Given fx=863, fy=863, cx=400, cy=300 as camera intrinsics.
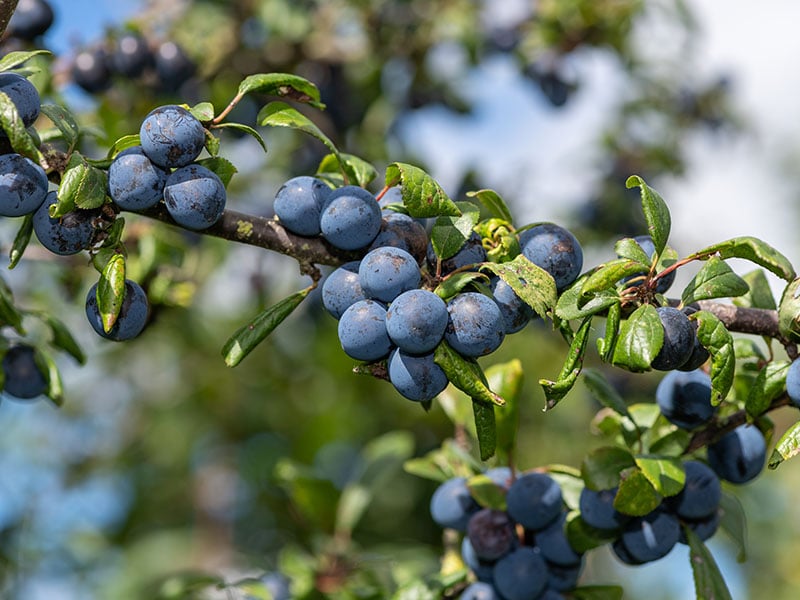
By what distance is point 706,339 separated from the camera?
1132mm

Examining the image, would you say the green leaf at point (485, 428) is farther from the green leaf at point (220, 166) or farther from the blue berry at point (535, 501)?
the green leaf at point (220, 166)

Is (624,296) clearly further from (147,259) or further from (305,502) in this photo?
(305,502)

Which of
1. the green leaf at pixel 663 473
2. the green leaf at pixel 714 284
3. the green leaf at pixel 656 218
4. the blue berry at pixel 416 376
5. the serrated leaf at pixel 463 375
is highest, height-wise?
the green leaf at pixel 656 218

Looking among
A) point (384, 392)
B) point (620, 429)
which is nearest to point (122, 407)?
point (384, 392)

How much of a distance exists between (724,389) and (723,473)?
0.48 m

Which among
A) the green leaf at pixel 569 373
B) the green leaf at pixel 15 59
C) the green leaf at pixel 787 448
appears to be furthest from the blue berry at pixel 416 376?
the green leaf at pixel 15 59

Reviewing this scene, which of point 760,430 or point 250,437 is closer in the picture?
point 760,430

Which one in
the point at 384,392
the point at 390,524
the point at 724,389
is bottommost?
the point at 390,524

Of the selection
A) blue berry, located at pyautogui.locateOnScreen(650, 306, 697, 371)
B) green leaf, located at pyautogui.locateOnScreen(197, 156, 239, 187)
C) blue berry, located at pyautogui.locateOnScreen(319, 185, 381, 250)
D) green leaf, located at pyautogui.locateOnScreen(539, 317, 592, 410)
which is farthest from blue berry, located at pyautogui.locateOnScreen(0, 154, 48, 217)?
blue berry, located at pyautogui.locateOnScreen(650, 306, 697, 371)

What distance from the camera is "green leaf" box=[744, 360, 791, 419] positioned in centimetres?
128

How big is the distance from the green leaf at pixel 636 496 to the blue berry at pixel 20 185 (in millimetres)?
968

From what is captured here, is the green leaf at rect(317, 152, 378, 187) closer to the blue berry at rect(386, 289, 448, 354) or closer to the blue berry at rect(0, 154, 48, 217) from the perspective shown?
the blue berry at rect(386, 289, 448, 354)

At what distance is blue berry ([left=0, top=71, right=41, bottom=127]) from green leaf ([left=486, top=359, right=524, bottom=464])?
97 centimetres

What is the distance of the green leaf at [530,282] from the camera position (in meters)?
1.11
